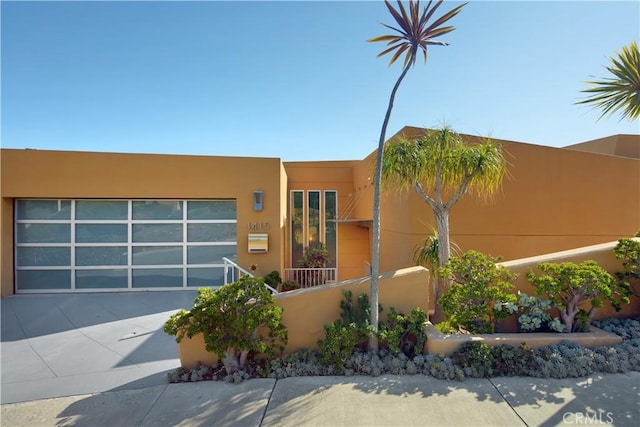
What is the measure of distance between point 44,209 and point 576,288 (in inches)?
479

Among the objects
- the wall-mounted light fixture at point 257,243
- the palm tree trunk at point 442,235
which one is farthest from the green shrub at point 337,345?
the wall-mounted light fixture at point 257,243

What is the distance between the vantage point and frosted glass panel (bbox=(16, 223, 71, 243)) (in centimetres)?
783

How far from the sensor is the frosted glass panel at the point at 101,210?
8.06 meters

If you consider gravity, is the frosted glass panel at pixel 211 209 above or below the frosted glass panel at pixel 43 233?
above

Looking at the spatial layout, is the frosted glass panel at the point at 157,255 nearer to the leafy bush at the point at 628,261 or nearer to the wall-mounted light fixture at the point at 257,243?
the wall-mounted light fixture at the point at 257,243

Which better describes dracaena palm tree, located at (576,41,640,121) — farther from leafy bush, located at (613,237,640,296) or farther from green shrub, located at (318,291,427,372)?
green shrub, located at (318,291,427,372)

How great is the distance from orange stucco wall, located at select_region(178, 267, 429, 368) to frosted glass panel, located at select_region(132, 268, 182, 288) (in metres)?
5.16

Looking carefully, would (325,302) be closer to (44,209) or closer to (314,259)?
(314,259)

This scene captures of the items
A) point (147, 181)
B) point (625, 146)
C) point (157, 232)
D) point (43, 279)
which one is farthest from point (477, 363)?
point (625, 146)

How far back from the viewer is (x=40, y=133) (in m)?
8.36

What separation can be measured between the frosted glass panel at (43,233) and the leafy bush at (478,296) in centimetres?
986

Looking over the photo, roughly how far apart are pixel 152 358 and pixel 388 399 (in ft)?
11.6

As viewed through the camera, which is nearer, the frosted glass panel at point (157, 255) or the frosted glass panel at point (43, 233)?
the frosted glass panel at point (43, 233)

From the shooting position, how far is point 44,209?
7.92 m
